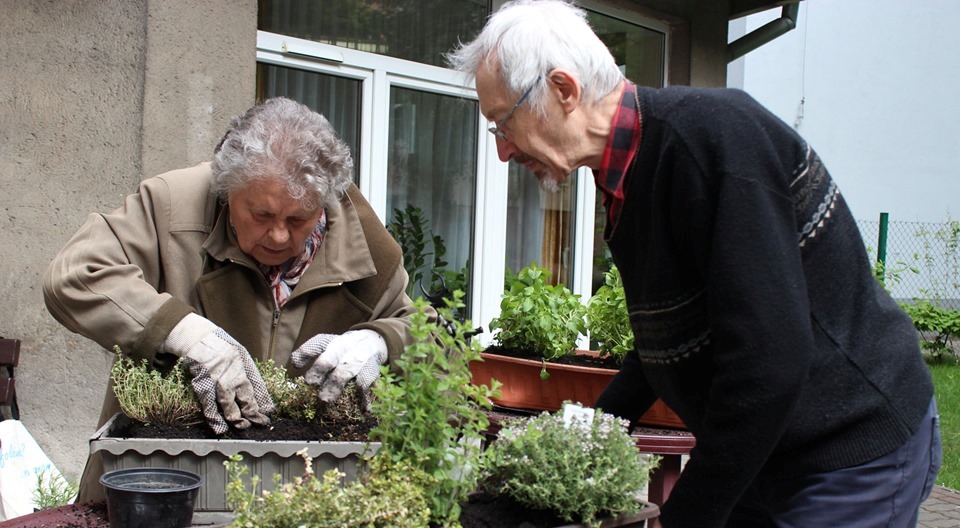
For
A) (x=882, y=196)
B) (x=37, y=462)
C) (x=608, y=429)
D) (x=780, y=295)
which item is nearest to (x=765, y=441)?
(x=780, y=295)

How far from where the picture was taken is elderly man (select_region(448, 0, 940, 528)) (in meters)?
1.17

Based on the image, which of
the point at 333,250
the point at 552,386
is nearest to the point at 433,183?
the point at 552,386

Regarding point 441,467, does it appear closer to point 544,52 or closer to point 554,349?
point 544,52

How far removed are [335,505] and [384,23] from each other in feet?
11.8

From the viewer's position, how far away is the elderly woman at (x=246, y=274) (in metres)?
1.75

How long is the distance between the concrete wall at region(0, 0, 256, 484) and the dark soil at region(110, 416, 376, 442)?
6.04ft

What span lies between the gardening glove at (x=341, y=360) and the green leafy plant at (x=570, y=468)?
16.8 inches

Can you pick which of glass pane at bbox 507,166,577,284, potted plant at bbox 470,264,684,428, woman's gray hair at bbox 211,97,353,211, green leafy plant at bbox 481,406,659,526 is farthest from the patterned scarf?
glass pane at bbox 507,166,577,284

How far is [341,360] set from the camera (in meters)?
1.80

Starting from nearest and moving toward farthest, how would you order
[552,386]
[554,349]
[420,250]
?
[552,386], [554,349], [420,250]

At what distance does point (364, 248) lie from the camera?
211 cm

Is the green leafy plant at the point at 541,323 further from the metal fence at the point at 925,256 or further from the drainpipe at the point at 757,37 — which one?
the metal fence at the point at 925,256

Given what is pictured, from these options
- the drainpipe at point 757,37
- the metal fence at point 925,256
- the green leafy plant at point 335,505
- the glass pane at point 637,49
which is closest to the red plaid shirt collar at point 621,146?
the green leafy plant at point 335,505

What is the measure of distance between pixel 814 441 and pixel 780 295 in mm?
326
